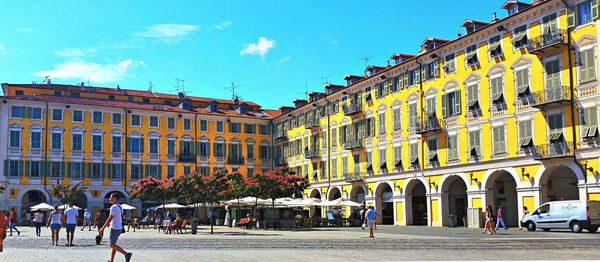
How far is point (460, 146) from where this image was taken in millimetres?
45812

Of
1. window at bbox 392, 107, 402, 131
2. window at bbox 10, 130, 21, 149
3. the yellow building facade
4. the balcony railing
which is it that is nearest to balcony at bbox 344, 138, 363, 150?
the yellow building facade

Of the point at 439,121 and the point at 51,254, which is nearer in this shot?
the point at 51,254

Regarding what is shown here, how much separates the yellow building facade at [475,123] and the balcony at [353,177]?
17cm

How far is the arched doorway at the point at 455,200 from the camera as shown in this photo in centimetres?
4816

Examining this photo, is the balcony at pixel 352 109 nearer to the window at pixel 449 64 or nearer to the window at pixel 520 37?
the window at pixel 449 64

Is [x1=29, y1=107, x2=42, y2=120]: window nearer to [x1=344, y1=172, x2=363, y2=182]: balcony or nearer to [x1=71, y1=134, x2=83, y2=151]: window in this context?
[x1=71, y1=134, x2=83, y2=151]: window

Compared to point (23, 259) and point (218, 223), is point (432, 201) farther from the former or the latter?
point (23, 259)

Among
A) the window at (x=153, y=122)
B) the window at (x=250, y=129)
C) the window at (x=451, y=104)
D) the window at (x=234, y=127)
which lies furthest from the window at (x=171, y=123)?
the window at (x=451, y=104)

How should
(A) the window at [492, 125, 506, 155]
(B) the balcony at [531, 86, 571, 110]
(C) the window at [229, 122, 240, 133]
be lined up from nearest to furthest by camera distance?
(B) the balcony at [531, 86, 571, 110] < (A) the window at [492, 125, 506, 155] < (C) the window at [229, 122, 240, 133]

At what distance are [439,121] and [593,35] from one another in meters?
14.0

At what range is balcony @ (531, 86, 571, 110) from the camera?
121 feet

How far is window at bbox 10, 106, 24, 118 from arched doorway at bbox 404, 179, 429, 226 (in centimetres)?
3732

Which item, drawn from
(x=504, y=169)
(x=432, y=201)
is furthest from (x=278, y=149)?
(x=504, y=169)

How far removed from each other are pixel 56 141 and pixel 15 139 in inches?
147
